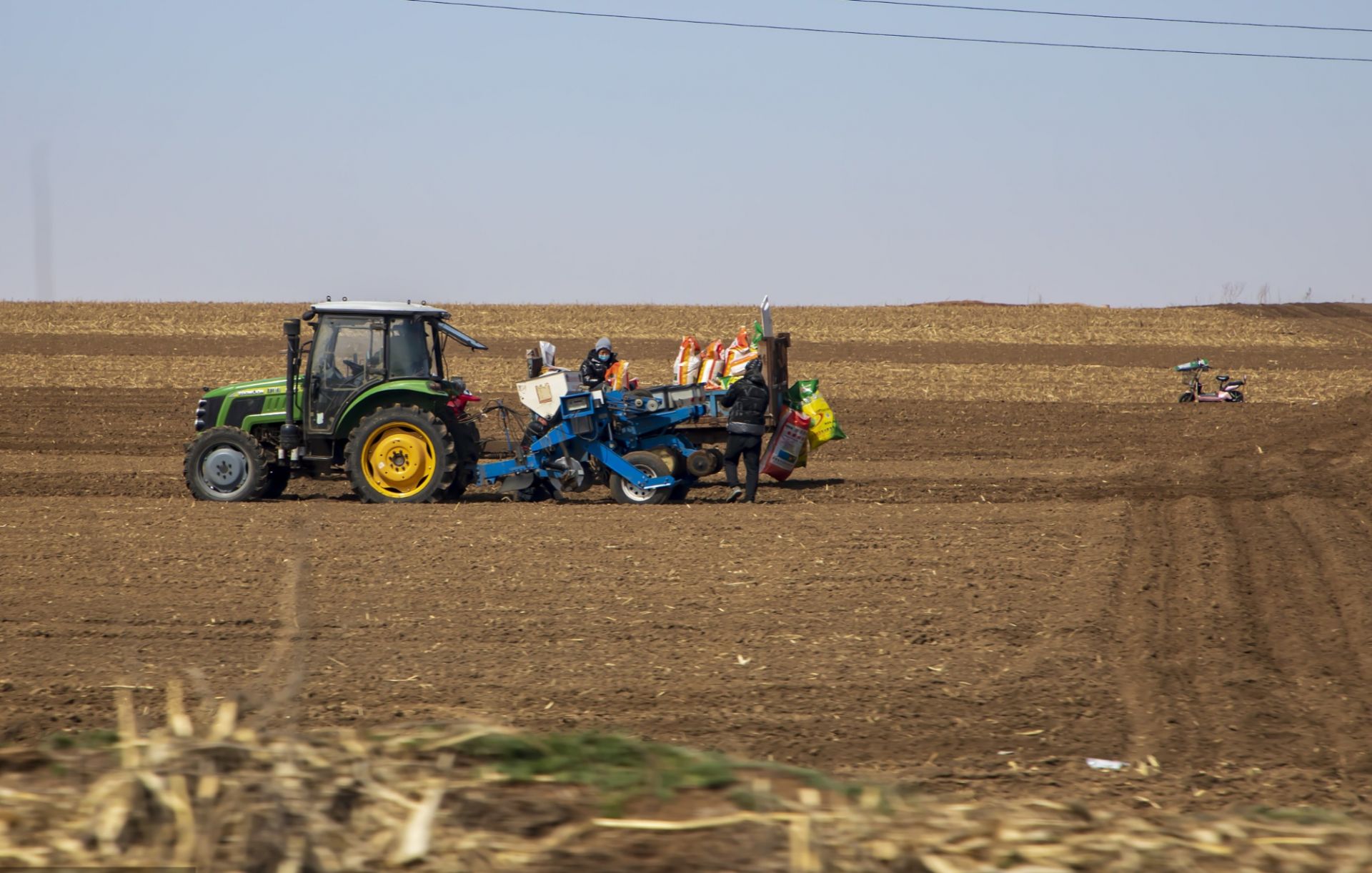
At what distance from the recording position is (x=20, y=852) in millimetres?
2518

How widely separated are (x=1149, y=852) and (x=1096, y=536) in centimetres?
828

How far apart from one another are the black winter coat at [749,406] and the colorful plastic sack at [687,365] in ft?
3.77

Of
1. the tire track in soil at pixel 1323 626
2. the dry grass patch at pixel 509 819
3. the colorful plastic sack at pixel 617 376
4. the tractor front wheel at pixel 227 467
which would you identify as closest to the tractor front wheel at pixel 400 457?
the tractor front wheel at pixel 227 467

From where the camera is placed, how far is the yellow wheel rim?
12.5 m

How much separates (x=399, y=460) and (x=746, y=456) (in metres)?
3.46

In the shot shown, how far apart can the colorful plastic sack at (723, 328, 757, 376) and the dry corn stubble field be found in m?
1.50

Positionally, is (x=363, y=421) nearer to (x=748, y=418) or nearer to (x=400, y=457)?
(x=400, y=457)

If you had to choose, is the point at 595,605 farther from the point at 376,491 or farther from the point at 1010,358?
the point at 1010,358

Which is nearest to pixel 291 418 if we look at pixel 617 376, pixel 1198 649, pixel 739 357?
pixel 617 376

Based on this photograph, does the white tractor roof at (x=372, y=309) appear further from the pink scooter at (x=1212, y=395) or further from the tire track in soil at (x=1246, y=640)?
the pink scooter at (x=1212, y=395)

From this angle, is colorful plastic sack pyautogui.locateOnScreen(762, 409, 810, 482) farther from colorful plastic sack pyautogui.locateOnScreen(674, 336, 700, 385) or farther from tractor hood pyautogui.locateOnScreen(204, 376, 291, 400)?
tractor hood pyautogui.locateOnScreen(204, 376, 291, 400)

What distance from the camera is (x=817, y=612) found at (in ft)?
25.7

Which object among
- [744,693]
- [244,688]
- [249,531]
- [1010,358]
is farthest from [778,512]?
[1010,358]

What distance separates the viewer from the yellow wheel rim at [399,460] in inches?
491
